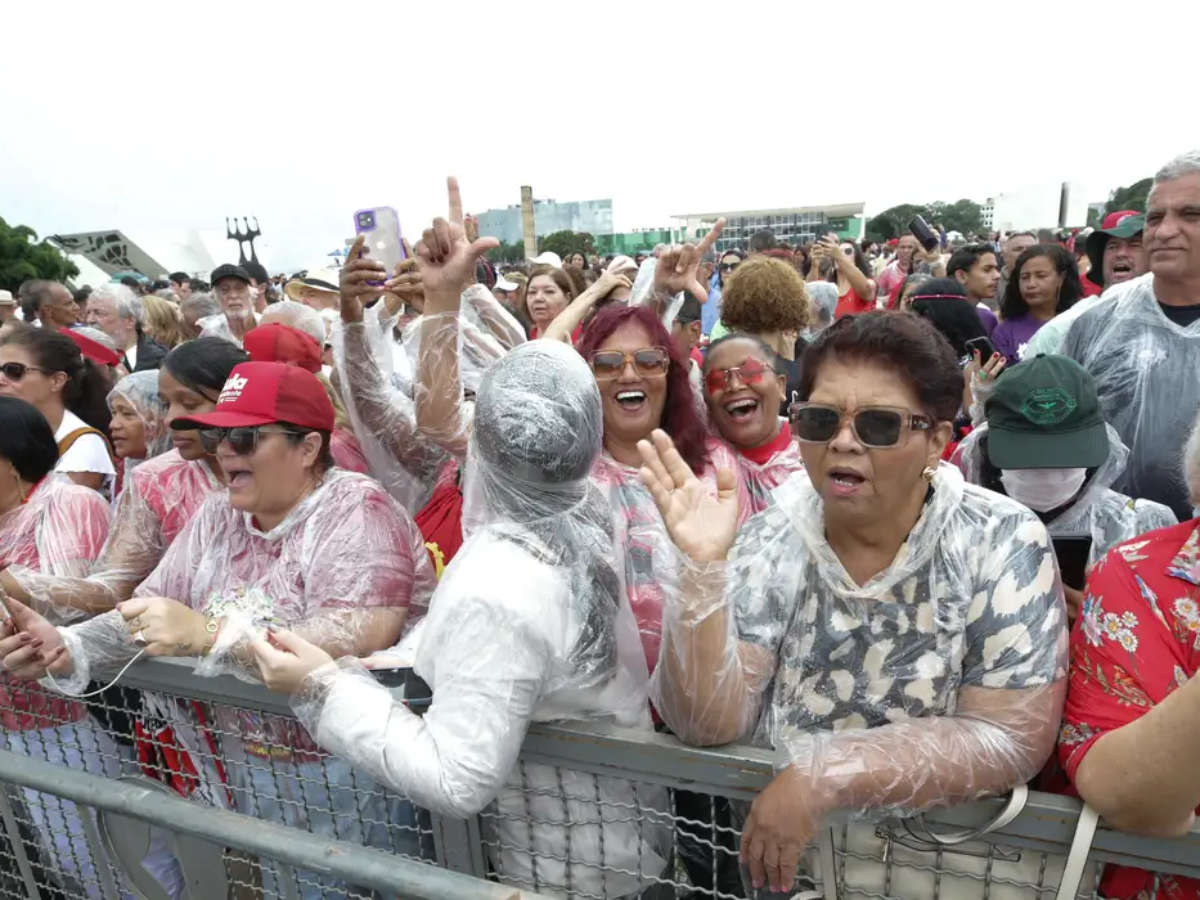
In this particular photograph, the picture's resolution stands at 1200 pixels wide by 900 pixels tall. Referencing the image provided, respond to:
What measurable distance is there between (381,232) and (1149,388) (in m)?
2.80

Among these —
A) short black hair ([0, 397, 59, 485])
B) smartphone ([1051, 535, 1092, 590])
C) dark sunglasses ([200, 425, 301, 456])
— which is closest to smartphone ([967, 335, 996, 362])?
smartphone ([1051, 535, 1092, 590])

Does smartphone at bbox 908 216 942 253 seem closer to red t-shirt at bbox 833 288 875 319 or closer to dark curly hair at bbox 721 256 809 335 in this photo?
red t-shirt at bbox 833 288 875 319

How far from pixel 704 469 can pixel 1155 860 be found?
4.83 feet

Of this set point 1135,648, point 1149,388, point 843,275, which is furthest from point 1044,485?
point 843,275

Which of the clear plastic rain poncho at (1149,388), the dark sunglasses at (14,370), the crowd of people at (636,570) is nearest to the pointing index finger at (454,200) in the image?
the crowd of people at (636,570)

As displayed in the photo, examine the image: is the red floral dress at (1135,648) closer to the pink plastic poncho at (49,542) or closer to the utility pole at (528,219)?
the pink plastic poncho at (49,542)

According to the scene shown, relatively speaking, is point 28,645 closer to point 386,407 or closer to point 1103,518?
point 386,407

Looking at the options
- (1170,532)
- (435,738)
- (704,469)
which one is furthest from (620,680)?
(1170,532)

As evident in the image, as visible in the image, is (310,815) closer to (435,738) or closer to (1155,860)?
(435,738)

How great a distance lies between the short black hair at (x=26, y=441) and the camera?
2.61m

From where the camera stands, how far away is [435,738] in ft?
4.73

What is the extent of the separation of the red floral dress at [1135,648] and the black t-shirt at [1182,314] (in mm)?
1461

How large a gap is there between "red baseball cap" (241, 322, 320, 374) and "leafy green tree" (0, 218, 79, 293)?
34.6 metres

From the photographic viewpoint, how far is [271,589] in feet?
6.82
